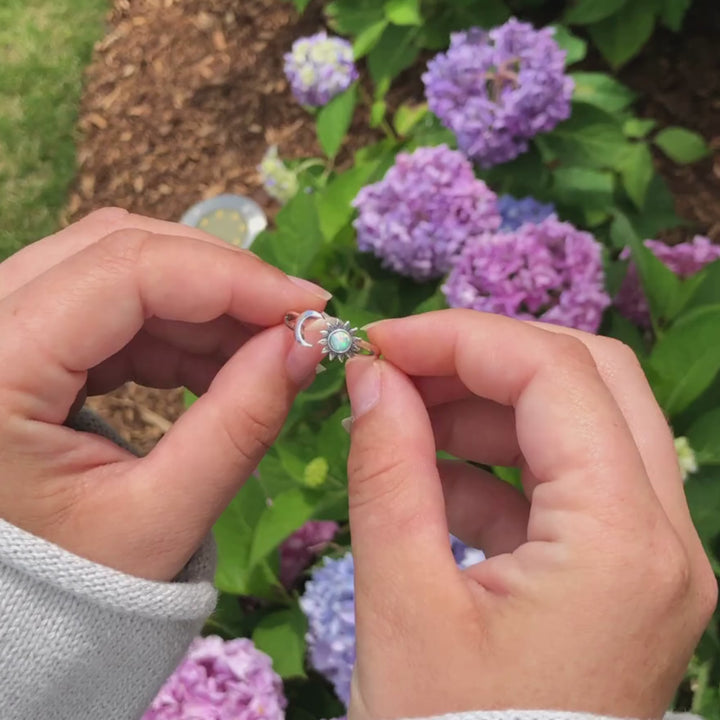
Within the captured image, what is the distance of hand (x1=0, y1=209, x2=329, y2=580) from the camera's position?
1.94 feet

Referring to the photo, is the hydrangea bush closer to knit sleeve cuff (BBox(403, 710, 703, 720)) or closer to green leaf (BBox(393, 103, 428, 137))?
green leaf (BBox(393, 103, 428, 137))

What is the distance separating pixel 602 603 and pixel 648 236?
1.18 m

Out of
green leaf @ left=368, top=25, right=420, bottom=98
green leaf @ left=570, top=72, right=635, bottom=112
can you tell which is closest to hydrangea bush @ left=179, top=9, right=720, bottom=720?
green leaf @ left=570, top=72, right=635, bottom=112

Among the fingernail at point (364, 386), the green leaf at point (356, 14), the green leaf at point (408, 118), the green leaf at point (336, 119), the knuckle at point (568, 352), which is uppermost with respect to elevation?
the knuckle at point (568, 352)

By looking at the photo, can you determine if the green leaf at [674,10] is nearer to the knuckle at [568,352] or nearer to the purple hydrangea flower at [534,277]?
the purple hydrangea flower at [534,277]

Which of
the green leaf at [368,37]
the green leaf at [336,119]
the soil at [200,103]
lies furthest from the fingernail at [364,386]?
the soil at [200,103]

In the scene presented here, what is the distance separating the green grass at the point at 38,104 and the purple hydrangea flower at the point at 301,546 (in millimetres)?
1308


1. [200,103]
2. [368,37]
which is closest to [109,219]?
[368,37]

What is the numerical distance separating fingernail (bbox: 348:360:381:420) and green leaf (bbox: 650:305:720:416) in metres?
0.54

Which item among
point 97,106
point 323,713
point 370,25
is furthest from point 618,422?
point 97,106

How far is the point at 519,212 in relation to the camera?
1.21m

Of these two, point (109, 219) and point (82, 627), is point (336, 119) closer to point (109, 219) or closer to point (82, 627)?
point (109, 219)

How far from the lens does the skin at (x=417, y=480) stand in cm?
49

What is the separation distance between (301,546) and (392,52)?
1039 mm
